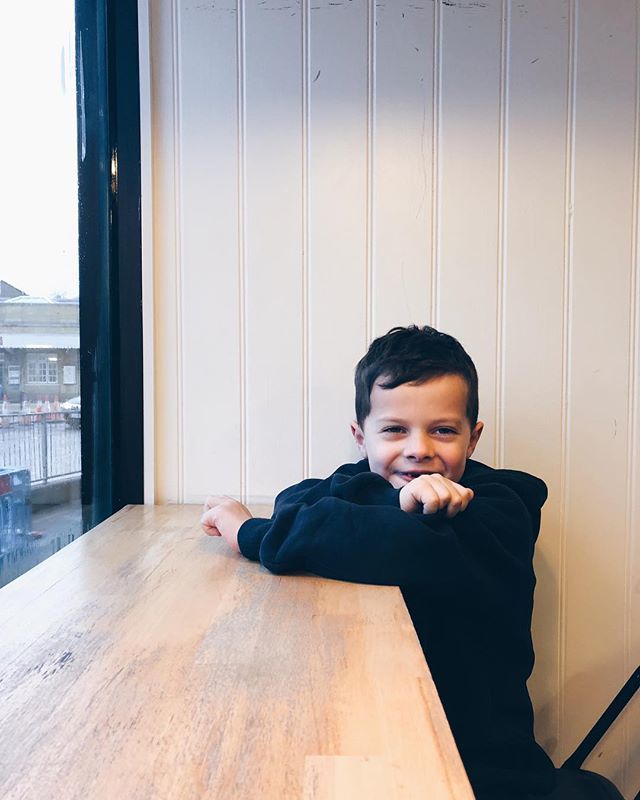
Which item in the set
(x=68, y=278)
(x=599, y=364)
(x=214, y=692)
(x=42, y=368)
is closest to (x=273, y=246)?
(x=68, y=278)

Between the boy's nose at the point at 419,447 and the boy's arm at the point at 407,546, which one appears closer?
the boy's arm at the point at 407,546

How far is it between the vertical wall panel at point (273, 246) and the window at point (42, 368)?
1.19ft

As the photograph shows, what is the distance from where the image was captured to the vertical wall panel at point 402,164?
1319mm

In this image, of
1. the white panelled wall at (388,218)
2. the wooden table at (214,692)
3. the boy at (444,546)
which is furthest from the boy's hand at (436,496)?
the white panelled wall at (388,218)

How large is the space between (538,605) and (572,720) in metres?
0.25

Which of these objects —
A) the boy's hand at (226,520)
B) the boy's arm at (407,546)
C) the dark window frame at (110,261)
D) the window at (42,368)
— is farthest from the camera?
the dark window frame at (110,261)

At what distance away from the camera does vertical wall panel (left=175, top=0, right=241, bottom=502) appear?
1.33m

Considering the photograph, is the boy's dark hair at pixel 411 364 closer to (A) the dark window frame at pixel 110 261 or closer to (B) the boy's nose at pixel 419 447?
(B) the boy's nose at pixel 419 447

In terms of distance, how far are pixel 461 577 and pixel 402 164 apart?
850mm

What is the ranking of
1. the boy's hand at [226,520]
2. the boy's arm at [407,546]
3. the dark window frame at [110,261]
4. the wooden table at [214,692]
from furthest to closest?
the dark window frame at [110,261] → the boy's hand at [226,520] → the boy's arm at [407,546] → the wooden table at [214,692]

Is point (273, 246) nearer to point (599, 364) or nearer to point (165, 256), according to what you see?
point (165, 256)

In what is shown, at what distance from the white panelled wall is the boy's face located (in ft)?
1.00

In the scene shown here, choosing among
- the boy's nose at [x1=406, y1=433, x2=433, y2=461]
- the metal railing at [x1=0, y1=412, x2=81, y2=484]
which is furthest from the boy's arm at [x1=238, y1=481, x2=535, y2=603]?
the metal railing at [x1=0, y1=412, x2=81, y2=484]

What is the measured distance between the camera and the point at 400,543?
2.66 feet
